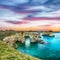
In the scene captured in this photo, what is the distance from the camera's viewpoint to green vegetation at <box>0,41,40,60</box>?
4.14m

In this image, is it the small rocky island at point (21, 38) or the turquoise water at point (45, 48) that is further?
the small rocky island at point (21, 38)

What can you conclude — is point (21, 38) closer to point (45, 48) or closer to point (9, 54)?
point (9, 54)

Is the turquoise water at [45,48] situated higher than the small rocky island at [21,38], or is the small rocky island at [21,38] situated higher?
the small rocky island at [21,38]

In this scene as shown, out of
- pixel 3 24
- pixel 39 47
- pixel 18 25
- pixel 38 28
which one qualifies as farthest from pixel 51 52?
pixel 3 24

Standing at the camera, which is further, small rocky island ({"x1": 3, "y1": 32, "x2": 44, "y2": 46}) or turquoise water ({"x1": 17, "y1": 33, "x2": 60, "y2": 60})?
small rocky island ({"x1": 3, "y1": 32, "x2": 44, "y2": 46})

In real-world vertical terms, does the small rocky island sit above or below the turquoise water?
above

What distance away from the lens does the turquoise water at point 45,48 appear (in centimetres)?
421

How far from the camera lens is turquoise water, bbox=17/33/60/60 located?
4.21m

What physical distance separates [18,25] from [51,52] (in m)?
1.02

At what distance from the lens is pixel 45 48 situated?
429 centimetres

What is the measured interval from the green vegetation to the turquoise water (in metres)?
0.10

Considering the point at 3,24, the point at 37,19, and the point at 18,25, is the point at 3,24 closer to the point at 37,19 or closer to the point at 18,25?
the point at 18,25

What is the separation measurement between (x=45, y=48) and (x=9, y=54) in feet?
2.80

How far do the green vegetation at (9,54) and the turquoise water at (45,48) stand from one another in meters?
0.10
